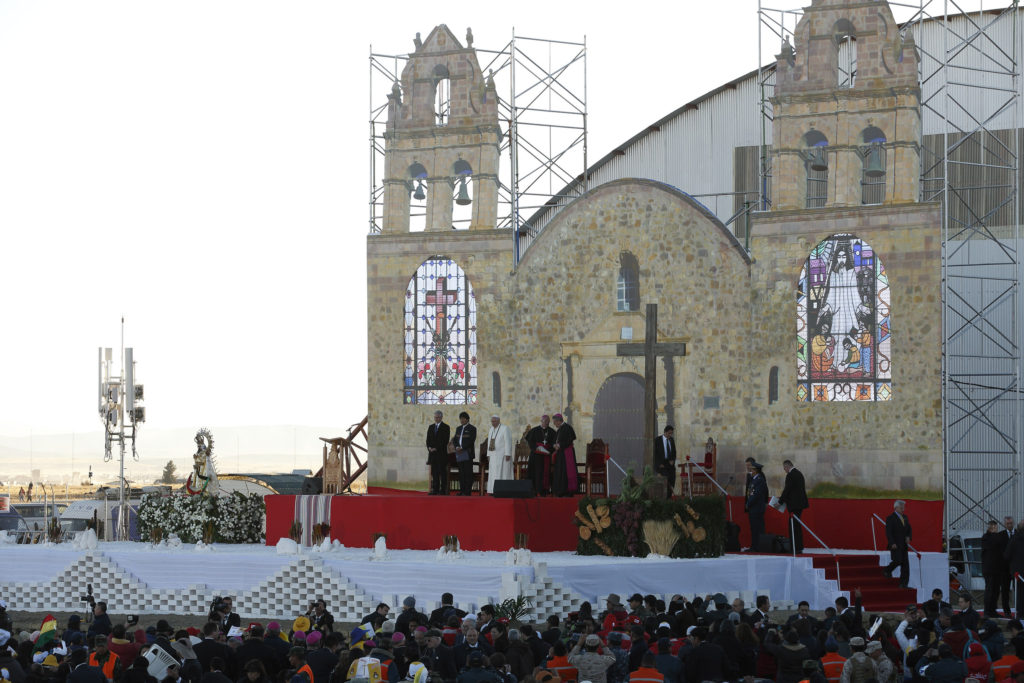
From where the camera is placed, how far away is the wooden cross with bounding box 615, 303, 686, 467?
24234 mm

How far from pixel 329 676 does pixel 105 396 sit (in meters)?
14.2

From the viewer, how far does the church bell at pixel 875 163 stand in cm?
2492

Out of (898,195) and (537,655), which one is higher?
(898,195)

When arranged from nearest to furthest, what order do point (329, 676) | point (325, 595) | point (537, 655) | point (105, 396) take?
1. point (329, 676)
2. point (537, 655)
3. point (325, 595)
4. point (105, 396)

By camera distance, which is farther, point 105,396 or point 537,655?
point 105,396

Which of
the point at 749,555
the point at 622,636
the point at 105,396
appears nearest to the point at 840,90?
the point at 749,555

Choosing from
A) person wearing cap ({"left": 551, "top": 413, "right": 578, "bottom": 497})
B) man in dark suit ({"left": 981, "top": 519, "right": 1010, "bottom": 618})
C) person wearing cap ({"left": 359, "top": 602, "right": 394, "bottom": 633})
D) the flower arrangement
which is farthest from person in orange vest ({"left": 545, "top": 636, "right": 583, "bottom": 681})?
the flower arrangement

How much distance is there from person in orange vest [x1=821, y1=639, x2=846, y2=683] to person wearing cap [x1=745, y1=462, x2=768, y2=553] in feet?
27.5

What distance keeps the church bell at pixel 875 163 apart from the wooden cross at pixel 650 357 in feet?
14.6

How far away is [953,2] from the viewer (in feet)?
87.7

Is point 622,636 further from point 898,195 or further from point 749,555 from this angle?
point 898,195

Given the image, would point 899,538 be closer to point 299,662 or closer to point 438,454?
point 438,454

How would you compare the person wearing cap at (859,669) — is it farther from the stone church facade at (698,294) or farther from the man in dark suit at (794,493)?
the stone church facade at (698,294)

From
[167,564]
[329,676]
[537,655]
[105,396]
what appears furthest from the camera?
[105,396]
